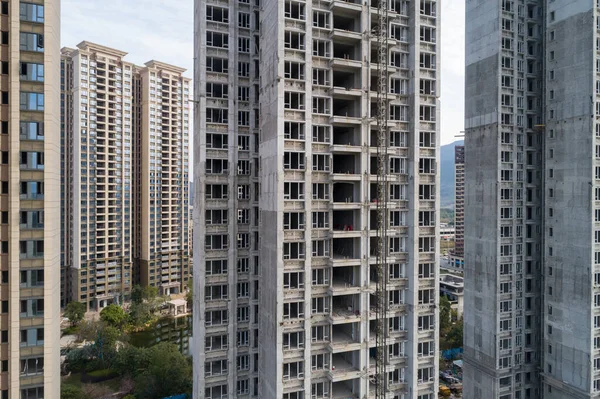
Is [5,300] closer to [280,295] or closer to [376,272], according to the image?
[280,295]

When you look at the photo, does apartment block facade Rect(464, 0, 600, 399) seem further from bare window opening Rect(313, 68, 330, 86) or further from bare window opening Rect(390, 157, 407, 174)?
bare window opening Rect(313, 68, 330, 86)

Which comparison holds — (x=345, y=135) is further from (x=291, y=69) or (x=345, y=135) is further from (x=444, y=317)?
(x=444, y=317)

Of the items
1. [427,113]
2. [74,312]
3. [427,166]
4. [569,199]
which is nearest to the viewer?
[427,166]

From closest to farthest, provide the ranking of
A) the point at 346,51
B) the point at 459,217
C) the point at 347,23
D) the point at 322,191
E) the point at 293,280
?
1. the point at 293,280
2. the point at 322,191
3. the point at 346,51
4. the point at 347,23
5. the point at 459,217

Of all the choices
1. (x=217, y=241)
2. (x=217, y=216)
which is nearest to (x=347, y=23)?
(x=217, y=216)

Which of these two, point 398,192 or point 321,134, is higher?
point 321,134

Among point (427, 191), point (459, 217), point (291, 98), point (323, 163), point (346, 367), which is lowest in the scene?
point (346, 367)

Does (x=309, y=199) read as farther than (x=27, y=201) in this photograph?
Yes

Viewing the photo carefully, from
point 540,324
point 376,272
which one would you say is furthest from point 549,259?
point 376,272
